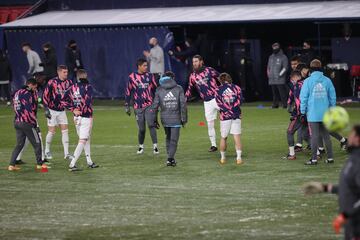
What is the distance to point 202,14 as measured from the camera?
38594 millimetres

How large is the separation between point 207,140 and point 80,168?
540 centimetres

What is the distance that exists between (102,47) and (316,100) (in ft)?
65.1

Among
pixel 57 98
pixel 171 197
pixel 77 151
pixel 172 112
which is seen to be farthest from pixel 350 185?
pixel 57 98

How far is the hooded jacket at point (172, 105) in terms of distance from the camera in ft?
73.5

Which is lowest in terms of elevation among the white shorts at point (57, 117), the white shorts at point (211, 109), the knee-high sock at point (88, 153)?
the knee-high sock at point (88, 153)

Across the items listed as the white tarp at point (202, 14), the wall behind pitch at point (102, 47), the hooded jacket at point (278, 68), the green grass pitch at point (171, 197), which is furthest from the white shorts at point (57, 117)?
the wall behind pitch at point (102, 47)

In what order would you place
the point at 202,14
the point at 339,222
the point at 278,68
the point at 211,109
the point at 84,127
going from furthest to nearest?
the point at 202,14 → the point at 278,68 → the point at 211,109 → the point at 84,127 → the point at 339,222

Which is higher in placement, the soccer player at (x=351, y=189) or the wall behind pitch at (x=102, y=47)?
the soccer player at (x=351, y=189)

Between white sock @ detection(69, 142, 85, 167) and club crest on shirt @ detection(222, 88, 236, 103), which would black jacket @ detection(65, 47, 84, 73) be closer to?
white sock @ detection(69, 142, 85, 167)

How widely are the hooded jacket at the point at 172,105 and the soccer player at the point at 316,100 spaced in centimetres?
245

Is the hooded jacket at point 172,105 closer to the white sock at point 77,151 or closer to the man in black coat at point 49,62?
the white sock at point 77,151

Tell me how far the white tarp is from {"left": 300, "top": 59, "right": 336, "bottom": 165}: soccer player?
498 inches

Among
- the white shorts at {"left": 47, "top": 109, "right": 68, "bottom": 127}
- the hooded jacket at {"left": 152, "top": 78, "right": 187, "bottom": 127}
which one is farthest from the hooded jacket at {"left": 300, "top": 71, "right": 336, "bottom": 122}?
the white shorts at {"left": 47, "top": 109, "right": 68, "bottom": 127}

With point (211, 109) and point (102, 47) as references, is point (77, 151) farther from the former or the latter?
point (102, 47)
